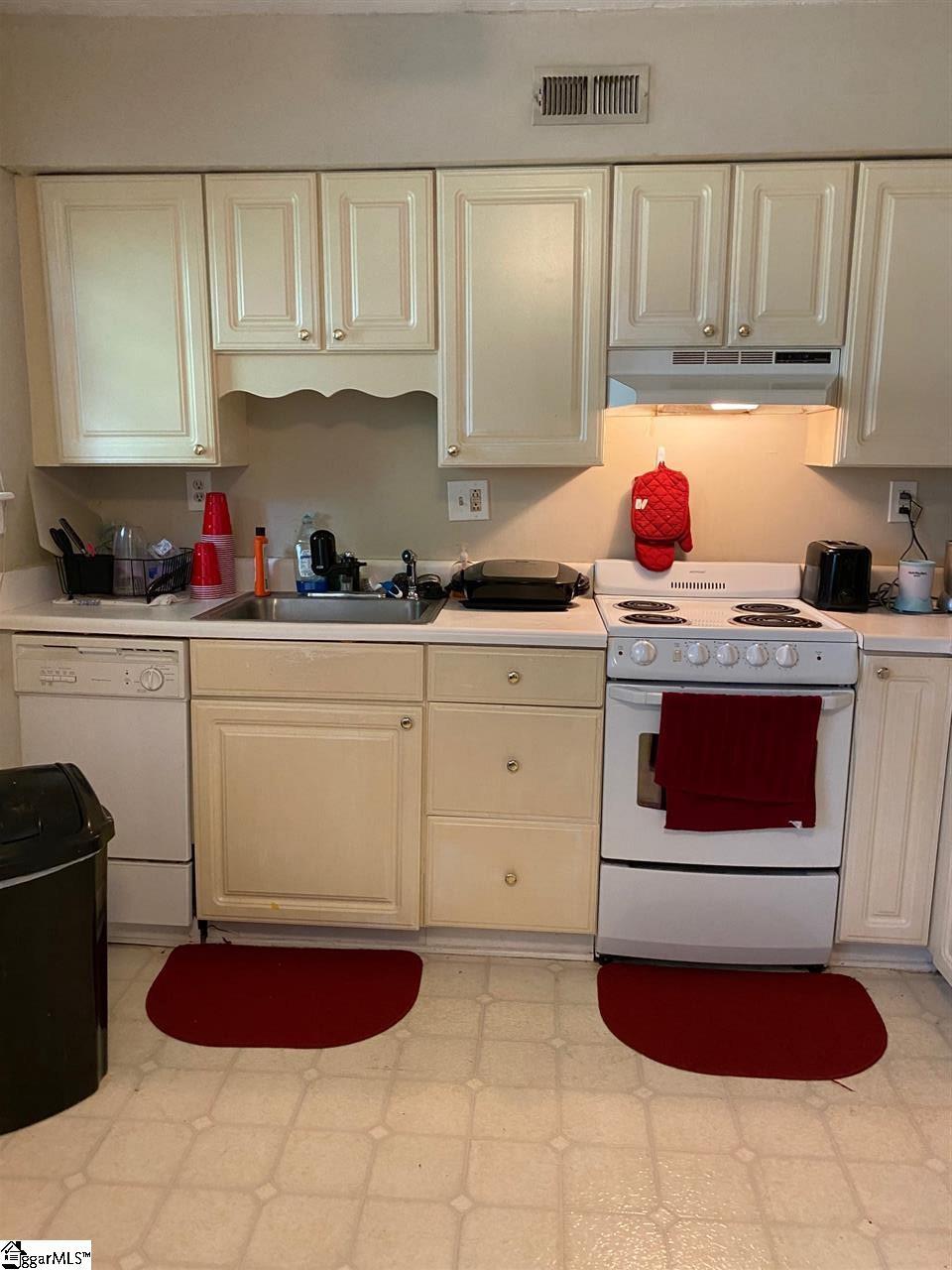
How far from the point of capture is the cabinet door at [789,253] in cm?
236

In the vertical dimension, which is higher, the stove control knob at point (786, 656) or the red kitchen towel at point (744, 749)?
the stove control knob at point (786, 656)

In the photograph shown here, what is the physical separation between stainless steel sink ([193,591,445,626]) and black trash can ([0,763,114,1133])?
3.12 ft

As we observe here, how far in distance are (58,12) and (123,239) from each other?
586mm

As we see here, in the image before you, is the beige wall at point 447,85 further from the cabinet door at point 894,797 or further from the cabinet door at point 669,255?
the cabinet door at point 894,797

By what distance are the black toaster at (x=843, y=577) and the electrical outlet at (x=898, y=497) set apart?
0.29 metres

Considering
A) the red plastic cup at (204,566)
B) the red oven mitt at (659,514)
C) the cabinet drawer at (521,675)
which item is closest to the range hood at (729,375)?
the red oven mitt at (659,514)

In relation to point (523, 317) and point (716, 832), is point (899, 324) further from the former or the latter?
point (716, 832)

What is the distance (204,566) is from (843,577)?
6.25 feet

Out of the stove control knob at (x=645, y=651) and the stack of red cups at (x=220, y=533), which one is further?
the stack of red cups at (x=220, y=533)

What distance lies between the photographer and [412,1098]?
1.95 meters

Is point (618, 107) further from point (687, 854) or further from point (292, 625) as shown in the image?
point (687, 854)

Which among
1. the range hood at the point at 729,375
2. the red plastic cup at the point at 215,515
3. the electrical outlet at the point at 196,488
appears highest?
the range hood at the point at 729,375

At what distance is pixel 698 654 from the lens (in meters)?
2.25

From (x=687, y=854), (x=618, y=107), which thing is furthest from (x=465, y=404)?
(x=687, y=854)
